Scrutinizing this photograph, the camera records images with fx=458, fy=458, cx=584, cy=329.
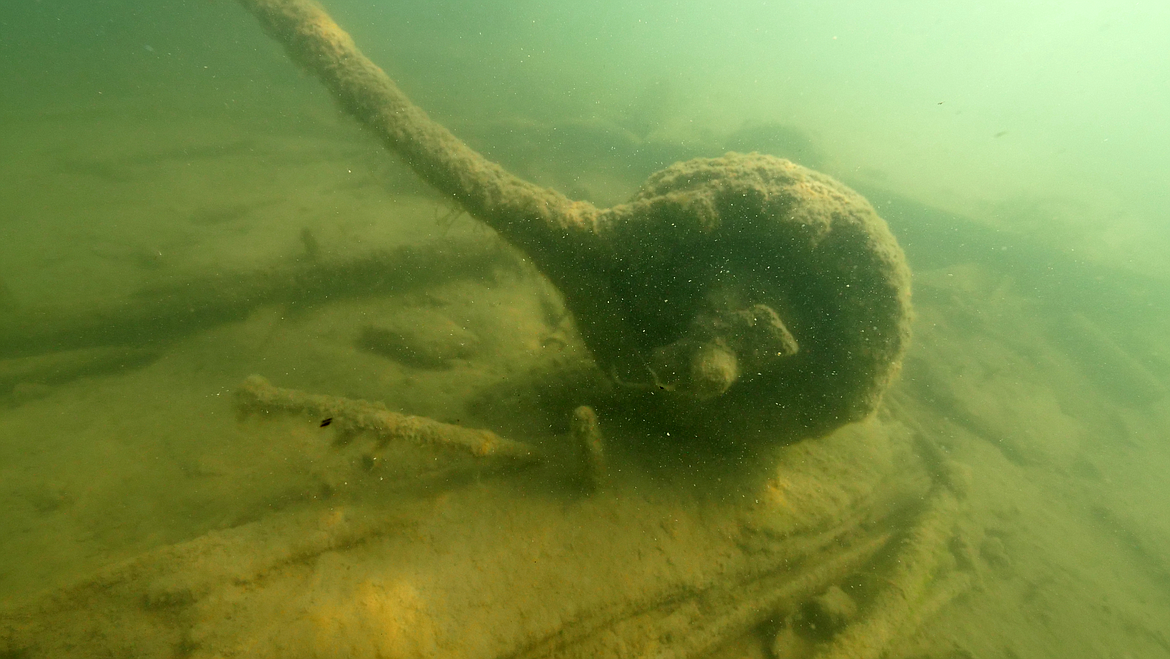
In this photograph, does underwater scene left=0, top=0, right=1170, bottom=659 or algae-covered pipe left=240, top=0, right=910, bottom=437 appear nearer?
underwater scene left=0, top=0, right=1170, bottom=659

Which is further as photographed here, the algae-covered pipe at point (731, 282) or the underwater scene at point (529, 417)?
the algae-covered pipe at point (731, 282)

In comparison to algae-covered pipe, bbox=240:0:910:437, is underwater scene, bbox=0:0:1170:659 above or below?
below

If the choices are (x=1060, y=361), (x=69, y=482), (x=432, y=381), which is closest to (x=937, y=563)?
(x=432, y=381)

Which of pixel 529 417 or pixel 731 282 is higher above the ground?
pixel 731 282

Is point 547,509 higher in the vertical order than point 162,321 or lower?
higher

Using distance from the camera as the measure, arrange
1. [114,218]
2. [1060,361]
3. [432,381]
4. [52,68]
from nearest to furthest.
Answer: [432,381], [114,218], [1060,361], [52,68]

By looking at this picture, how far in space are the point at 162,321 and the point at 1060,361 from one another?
1580 centimetres

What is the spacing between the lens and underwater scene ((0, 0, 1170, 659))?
2641 millimetres

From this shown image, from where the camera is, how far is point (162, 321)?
5363 millimetres

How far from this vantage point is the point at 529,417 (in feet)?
12.7

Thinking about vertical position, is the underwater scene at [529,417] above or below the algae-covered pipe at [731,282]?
below

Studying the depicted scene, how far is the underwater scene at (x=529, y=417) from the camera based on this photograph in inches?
104

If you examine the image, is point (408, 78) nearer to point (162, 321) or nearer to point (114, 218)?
point (114, 218)

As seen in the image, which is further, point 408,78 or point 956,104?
point 956,104
